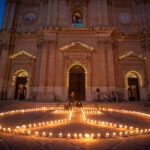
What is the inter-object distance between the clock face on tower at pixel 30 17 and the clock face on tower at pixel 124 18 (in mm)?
14018

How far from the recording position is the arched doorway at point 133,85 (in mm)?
15091

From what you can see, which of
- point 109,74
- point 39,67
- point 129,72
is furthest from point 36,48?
point 129,72

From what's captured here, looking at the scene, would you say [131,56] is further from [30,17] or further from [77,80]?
[30,17]

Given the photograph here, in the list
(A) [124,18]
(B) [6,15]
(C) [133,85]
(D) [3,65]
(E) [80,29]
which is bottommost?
(C) [133,85]

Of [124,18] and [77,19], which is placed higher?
[124,18]

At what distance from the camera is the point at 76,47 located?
14797 millimetres

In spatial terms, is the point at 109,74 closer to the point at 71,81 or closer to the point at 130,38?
the point at 71,81

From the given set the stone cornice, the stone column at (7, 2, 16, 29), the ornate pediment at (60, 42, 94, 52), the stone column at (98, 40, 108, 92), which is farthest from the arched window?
the stone column at (7, 2, 16, 29)

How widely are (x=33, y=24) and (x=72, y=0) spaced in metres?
7.30

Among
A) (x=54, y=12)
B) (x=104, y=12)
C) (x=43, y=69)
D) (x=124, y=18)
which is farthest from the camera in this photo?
(x=124, y=18)

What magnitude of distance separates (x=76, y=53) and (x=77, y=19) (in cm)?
628

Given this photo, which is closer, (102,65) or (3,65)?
(102,65)

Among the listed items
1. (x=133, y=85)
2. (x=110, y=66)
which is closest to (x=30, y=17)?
(x=110, y=66)

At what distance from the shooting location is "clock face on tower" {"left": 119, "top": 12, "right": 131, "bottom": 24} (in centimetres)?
1722
